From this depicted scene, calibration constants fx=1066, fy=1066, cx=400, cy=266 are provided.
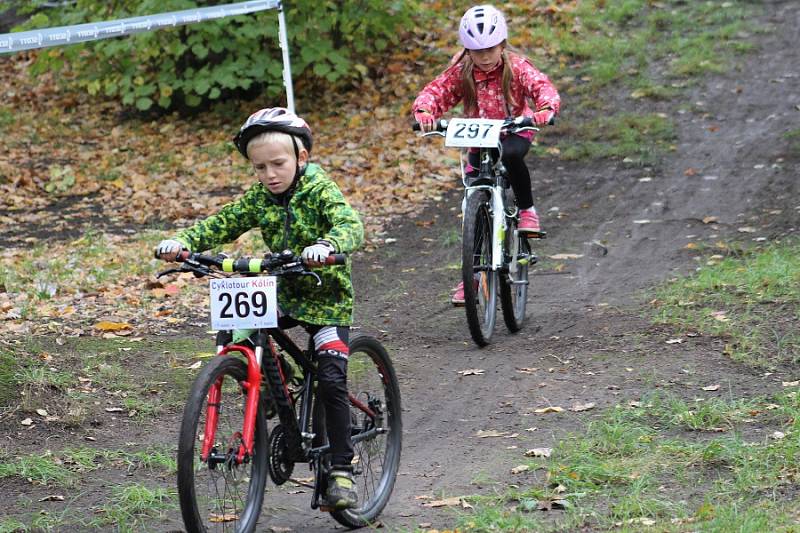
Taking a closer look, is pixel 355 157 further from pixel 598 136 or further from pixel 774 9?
pixel 774 9

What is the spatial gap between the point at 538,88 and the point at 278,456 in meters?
3.81

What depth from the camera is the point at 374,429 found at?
4.48 metres

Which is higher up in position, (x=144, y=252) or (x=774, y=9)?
(x=774, y=9)

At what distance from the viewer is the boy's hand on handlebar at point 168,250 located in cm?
379

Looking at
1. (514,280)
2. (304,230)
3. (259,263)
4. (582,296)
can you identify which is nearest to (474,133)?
(514,280)

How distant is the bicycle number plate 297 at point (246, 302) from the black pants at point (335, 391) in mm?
317

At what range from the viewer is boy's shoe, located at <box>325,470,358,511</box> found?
4012 mm

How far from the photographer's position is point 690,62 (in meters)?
13.8

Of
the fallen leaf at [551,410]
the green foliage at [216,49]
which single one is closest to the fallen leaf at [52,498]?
the fallen leaf at [551,410]

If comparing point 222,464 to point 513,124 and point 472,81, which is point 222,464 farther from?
point 472,81

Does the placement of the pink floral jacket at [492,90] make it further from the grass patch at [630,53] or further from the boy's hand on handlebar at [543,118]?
the grass patch at [630,53]

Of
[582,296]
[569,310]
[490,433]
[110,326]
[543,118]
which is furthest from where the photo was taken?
[582,296]

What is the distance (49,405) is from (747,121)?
907 cm

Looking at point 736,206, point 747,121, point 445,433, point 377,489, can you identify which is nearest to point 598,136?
point 747,121
